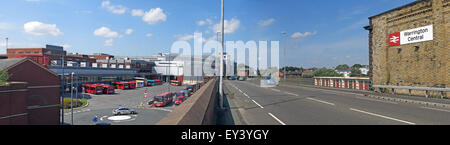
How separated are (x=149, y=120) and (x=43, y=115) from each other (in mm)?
9709

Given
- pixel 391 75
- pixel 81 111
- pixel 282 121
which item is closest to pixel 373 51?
pixel 391 75

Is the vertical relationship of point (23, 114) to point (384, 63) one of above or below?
below

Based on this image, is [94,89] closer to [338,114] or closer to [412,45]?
[338,114]

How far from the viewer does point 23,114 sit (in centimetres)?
1360

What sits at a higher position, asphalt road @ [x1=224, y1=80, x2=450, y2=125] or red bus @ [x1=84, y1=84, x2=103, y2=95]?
asphalt road @ [x1=224, y1=80, x2=450, y2=125]

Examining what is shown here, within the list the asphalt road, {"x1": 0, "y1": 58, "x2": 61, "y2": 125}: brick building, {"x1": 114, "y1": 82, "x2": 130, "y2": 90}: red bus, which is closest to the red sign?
the asphalt road

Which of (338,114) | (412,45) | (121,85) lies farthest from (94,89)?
(412,45)

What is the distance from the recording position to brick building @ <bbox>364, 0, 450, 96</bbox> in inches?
745

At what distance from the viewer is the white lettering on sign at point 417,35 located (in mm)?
20005

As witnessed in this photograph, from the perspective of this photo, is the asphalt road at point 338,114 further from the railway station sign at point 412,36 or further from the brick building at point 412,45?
the railway station sign at point 412,36

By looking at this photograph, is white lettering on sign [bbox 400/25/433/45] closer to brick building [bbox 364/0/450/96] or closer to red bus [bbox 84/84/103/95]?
brick building [bbox 364/0/450/96]

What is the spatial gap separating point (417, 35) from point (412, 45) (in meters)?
1.07

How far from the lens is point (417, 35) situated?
69.3 ft
